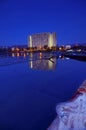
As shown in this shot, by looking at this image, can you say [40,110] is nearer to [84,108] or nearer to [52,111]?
[52,111]

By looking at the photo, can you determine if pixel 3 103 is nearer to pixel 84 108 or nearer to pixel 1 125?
pixel 1 125

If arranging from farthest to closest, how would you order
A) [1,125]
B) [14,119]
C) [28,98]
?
[28,98]
[14,119]
[1,125]

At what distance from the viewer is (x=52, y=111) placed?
4125mm

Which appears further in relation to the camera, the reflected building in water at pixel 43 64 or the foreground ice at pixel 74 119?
the reflected building in water at pixel 43 64

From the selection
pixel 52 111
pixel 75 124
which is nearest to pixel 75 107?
pixel 75 124

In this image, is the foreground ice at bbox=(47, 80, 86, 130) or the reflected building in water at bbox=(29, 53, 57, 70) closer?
the foreground ice at bbox=(47, 80, 86, 130)

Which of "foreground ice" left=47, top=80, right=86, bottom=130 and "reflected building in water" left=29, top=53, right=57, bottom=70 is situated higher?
"foreground ice" left=47, top=80, right=86, bottom=130

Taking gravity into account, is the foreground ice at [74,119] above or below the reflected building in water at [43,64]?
above

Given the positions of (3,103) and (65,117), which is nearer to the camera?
(65,117)

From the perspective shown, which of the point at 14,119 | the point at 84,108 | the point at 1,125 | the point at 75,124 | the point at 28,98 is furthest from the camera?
the point at 28,98

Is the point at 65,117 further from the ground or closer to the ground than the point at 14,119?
further from the ground

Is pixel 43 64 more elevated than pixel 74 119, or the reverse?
pixel 74 119

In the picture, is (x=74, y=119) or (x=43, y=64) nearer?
(x=74, y=119)

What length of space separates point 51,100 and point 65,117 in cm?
202
